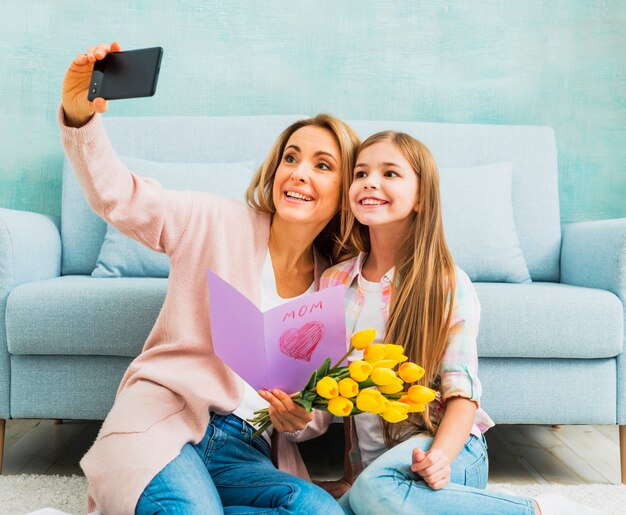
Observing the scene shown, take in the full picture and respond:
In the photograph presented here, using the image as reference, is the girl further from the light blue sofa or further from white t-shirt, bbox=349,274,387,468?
the light blue sofa

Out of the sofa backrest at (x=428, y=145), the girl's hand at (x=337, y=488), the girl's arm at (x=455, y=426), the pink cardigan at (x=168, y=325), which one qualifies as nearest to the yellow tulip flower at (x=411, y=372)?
the girl's arm at (x=455, y=426)

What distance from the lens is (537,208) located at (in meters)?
2.15

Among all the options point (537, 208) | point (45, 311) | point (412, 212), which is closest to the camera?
point (412, 212)

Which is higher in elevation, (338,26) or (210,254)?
(338,26)

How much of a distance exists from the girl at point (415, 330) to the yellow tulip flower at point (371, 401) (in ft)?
0.69

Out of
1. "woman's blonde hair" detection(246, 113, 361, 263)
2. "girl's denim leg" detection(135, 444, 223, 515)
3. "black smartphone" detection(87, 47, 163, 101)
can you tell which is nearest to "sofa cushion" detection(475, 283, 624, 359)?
"woman's blonde hair" detection(246, 113, 361, 263)

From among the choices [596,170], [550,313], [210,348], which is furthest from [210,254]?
[596,170]

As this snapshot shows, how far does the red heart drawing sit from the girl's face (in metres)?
0.29

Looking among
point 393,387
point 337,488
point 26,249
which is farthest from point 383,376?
point 26,249

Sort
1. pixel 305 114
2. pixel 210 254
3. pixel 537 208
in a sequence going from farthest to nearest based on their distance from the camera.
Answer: pixel 305 114 < pixel 537 208 < pixel 210 254

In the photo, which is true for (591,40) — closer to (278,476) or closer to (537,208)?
(537,208)

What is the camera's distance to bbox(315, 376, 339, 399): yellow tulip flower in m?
0.90

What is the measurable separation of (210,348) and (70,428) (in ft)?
3.71

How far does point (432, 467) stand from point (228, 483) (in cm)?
34
